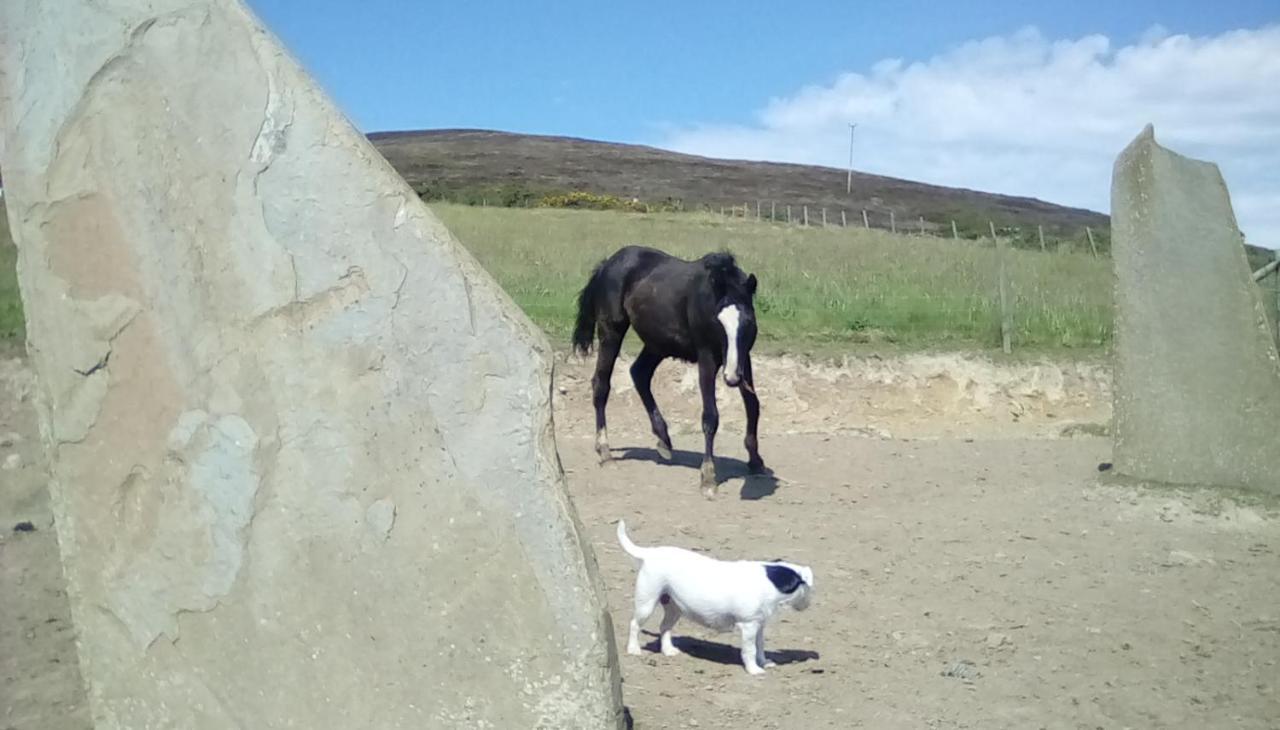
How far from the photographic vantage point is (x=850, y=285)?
1819cm

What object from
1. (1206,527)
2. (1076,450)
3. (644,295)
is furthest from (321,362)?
(1076,450)

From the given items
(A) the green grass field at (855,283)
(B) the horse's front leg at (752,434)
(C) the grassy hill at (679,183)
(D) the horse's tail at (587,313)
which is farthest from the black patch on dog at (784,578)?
(C) the grassy hill at (679,183)

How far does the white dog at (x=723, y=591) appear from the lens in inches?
194

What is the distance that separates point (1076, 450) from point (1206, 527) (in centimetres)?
328

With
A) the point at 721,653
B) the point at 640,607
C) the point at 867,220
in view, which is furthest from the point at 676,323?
the point at 867,220

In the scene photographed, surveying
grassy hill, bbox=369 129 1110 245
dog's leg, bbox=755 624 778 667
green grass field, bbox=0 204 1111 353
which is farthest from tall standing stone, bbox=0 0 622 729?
grassy hill, bbox=369 129 1110 245

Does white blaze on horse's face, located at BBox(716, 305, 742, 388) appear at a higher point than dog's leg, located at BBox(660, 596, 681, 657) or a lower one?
higher

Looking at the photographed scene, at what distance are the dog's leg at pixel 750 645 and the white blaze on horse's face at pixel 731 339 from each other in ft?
14.4

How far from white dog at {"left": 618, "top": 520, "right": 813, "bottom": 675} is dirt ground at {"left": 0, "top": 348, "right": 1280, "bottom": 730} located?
172 mm

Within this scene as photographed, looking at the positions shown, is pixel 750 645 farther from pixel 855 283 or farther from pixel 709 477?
pixel 855 283

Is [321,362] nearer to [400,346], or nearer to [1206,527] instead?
[400,346]

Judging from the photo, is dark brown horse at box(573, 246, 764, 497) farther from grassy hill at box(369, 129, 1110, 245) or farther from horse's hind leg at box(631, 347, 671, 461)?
grassy hill at box(369, 129, 1110, 245)

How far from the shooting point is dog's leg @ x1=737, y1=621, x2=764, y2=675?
194 inches

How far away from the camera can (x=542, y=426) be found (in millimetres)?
3424
